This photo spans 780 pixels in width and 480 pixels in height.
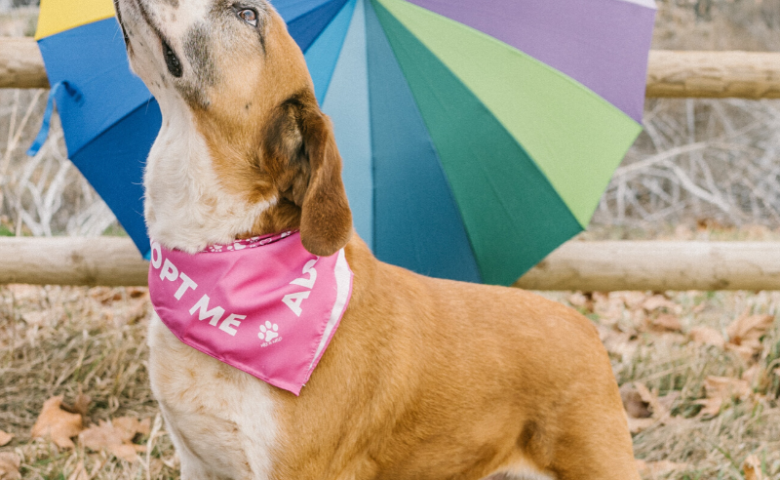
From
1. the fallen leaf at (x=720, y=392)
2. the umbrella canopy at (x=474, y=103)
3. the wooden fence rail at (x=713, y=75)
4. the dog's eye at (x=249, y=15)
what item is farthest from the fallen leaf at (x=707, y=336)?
the dog's eye at (x=249, y=15)

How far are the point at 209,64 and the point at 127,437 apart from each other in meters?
1.92

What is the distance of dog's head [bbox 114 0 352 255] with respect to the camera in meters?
2.01

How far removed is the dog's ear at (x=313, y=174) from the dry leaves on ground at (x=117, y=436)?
1612 millimetres

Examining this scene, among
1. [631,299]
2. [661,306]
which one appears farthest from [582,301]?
[661,306]

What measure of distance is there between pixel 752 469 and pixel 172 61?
9.61 ft

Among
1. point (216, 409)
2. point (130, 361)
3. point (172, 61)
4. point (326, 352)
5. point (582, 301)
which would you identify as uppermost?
point (172, 61)

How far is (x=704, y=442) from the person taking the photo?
3.29 meters

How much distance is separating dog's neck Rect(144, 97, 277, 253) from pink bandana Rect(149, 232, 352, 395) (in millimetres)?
48

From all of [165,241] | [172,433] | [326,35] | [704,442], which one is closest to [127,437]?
[172,433]

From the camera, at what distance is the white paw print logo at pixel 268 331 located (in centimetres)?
205

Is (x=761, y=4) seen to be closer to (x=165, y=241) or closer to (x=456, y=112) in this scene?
(x=456, y=112)

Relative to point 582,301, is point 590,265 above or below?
above

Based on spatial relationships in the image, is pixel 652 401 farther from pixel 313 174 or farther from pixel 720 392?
pixel 313 174

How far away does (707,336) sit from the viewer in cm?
417
